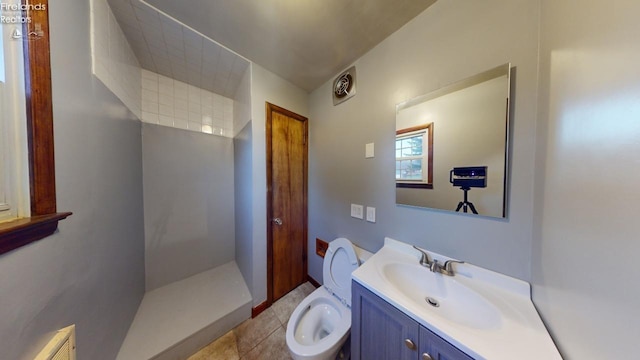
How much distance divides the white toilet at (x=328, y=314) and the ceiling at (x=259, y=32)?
1569 mm

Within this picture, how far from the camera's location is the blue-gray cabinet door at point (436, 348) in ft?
1.89

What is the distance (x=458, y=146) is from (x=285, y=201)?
1.49m

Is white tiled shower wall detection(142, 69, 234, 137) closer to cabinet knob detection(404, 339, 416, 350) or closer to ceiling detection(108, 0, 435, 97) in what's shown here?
ceiling detection(108, 0, 435, 97)

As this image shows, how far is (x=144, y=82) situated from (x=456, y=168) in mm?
2785

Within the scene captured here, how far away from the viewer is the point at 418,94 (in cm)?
109

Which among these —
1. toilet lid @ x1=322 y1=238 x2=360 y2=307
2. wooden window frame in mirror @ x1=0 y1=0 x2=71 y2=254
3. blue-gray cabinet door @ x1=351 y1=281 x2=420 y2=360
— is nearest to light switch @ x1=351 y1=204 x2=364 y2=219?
toilet lid @ x1=322 y1=238 x2=360 y2=307

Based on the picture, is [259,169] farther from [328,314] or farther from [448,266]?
[448,266]

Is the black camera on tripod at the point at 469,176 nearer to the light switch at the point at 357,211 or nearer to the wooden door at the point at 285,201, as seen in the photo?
the light switch at the point at 357,211

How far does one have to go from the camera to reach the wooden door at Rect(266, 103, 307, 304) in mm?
1671

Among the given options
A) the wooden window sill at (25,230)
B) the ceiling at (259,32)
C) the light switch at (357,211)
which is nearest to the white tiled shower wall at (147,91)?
the ceiling at (259,32)

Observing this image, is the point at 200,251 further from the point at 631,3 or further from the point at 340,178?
the point at 631,3

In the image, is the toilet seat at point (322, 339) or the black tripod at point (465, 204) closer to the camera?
the black tripod at point (465, 204)

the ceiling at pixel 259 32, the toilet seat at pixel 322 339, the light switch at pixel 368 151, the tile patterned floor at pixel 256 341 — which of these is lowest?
the tile patterned floor at pixel 256 341

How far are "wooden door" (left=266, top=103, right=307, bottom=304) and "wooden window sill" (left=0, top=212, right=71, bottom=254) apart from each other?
113 cm
